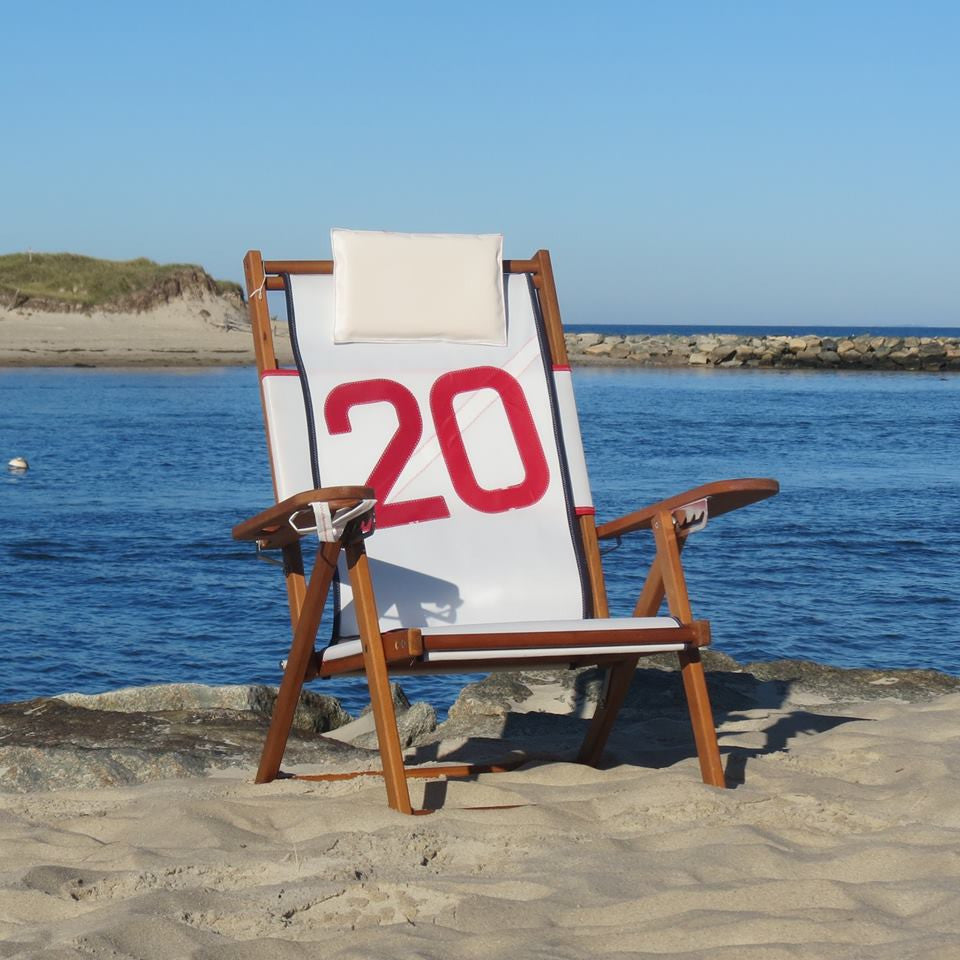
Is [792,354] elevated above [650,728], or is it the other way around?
[792,354]

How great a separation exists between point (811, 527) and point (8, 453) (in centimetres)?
957

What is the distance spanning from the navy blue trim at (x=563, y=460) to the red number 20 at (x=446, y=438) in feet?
0.19

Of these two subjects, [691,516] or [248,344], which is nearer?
[691,516]

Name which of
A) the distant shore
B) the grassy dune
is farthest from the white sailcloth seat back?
the grassy dune

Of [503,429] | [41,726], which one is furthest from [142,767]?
[503,429]

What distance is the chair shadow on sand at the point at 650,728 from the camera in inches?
137

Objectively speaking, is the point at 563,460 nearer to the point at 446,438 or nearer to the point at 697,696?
the point at 446,438

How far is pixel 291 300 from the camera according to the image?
3.76 m

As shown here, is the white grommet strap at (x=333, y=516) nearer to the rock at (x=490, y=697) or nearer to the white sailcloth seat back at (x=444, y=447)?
the white sailcloth seat back at (x=444, y=447)

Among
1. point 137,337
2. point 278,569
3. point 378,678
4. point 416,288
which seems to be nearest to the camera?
point 378,678

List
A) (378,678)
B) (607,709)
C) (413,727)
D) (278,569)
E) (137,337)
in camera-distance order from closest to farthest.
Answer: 1. (378,678)
2. (607,709)
3. (413,727)
4. (278,569)
5. (137,337)

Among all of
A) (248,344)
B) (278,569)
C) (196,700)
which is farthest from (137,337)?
(196,700)

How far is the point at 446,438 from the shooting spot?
3.71 m

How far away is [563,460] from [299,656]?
1076mm
